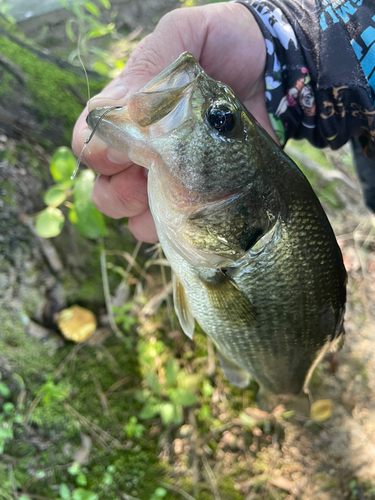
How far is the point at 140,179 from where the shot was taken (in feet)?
4.29

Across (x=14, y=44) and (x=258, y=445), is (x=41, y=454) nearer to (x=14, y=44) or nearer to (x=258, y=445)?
(x=258, y=445)

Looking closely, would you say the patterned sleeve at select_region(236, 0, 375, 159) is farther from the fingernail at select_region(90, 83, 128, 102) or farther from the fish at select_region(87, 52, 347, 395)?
the fingernail at select_region(90, 83, 128, 102)

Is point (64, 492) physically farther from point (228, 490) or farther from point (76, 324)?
point (228, 490)

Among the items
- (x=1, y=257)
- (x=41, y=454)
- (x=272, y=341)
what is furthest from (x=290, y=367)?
(x=1, y=257)

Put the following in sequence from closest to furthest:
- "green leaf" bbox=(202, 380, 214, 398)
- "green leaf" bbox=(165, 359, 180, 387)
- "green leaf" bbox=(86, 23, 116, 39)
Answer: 1. "green leaf" bbox=(165, 359, 180, 387)
2. "green leaf" bbox=(202, 380, 214, 398)
3. "green leaf" bbox=(86, 23, 116, 39)

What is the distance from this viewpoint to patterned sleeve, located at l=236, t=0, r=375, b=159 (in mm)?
1387

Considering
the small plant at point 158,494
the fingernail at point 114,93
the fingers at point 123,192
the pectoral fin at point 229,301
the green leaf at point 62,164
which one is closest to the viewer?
the fingernail at point 114,93

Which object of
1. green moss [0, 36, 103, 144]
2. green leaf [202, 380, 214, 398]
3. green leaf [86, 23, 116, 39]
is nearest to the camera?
green moss [0, 36, 103, 144]

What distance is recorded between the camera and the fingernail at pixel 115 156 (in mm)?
1109

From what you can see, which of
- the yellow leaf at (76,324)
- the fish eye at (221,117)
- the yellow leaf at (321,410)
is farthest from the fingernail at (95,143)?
the yellow leaf at (321,410)

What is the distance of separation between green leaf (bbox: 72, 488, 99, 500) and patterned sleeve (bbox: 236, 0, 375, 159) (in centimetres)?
225

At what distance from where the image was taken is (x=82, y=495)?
1.71 metres

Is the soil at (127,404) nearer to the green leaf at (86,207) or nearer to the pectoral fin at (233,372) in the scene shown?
the green leaf at (86,207)

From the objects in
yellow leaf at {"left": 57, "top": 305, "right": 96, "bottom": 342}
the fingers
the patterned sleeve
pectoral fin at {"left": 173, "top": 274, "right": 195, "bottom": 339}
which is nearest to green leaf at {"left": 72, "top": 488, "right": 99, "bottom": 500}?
yellow leaf at {"left": 57, "top": 305, "right": 96, "bottom": 342}
